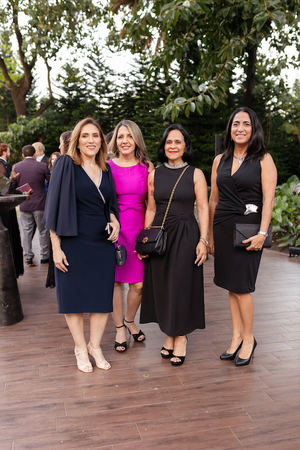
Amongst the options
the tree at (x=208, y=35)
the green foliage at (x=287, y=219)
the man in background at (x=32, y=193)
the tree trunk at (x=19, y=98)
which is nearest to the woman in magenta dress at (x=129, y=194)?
the tree at (x=208, y=35)

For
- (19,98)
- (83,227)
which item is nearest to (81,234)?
(83,227)

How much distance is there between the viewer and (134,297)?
3.44 m

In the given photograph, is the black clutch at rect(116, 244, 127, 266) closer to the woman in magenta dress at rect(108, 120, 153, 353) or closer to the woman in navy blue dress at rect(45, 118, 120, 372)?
the woman in navy blue dress at rect(45, 118, 120, 372)

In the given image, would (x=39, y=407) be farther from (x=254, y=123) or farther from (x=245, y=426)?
(x=254, y=123)

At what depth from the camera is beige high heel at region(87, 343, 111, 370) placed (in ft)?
10.1

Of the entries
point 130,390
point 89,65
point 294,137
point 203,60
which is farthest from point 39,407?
point 89,65

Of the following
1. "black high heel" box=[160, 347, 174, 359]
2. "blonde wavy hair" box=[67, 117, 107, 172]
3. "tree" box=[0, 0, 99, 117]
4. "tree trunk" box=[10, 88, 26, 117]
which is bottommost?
"black high heel" box=[160, 347, 174, 359]

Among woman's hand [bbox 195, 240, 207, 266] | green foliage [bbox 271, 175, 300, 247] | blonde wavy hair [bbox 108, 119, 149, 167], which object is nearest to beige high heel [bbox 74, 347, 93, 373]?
woman's hand [bbox 195, 240, 207, 266]

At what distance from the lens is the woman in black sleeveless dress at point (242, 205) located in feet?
9.30

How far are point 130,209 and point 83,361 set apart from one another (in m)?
1.24

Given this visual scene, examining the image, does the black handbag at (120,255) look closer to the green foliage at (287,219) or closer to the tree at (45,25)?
the green foliage at (287,219)

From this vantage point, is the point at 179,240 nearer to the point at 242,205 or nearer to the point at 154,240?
the point at 154,240

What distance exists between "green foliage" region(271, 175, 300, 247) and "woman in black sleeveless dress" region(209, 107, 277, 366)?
4.61 meters

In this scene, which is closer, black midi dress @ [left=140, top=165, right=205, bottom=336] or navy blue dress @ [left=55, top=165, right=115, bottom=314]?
navy blue dress @ [left=55, top=165, right=115, bottom=314]
